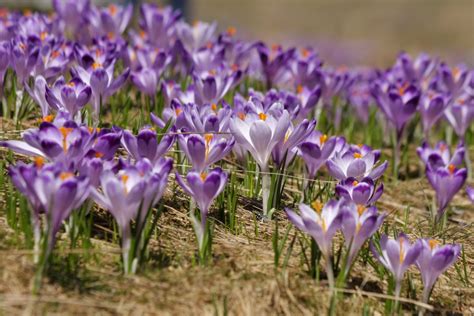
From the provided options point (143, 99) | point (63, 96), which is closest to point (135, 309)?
point (63, 96)

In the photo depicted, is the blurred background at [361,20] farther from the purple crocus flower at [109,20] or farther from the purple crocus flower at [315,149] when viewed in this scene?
the purple crocus flower at [315,149]

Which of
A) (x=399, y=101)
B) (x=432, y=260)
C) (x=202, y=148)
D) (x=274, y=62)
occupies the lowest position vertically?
(x=432, y=260)

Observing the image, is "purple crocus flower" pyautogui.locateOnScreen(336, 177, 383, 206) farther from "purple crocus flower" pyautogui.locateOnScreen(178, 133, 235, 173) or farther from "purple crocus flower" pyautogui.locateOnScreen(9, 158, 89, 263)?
"purple crocus flower" pyautogui.locateOnScreen(9, 158, 89, 263)

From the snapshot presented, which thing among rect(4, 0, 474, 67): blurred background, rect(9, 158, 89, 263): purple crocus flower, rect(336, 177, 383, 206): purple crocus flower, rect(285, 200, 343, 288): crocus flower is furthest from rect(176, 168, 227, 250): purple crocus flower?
rect(4, 0, 474, 67): blurred background

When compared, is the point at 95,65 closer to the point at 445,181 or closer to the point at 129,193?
the point at 129,193

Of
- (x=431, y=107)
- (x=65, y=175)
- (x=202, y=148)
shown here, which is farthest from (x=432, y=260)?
(x=431, y=107)

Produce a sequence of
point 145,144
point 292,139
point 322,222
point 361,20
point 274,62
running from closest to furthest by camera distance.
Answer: point 322,222
point 145,144
point 292,139
point 274,62
point 361,20

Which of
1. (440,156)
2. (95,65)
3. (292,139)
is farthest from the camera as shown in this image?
(440,156)
